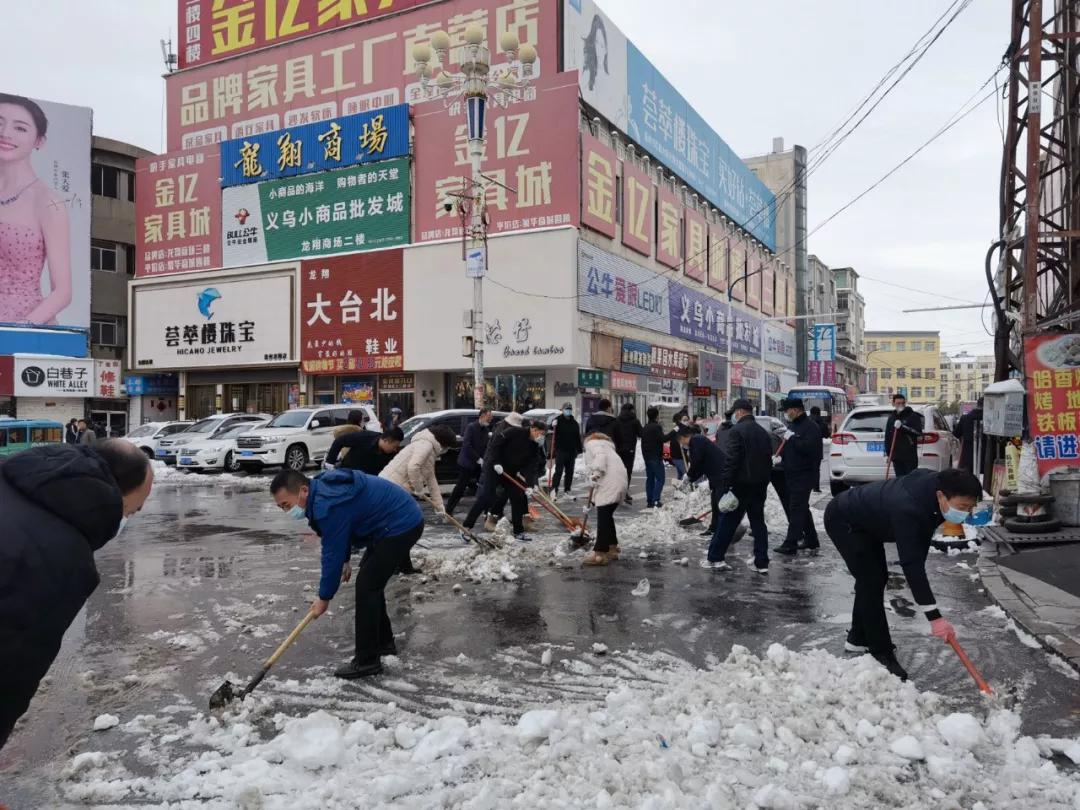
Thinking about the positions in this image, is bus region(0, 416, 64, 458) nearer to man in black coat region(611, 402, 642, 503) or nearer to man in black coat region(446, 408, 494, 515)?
man in black coat region(446, 408, 494, 515)

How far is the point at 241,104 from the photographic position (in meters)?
37.1

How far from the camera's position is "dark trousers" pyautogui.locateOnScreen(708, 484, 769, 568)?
816 centimetres

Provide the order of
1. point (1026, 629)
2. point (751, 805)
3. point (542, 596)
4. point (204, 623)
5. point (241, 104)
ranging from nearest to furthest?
1. point (751, 805)
2. point (1026, 629)
3. point (204, 623)
4. point (542, 596)
5. point (241, 104)

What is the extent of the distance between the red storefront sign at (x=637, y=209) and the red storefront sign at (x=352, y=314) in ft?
30.3

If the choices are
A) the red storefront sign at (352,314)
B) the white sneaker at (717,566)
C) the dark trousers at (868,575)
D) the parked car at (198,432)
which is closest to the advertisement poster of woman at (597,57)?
the red storefront sign at (352,314)

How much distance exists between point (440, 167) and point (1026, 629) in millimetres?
28465

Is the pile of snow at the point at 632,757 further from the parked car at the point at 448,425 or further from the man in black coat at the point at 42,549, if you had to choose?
the parked car at the point at 448,425

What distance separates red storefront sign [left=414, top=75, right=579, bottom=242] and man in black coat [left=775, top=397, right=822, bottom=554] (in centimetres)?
2051

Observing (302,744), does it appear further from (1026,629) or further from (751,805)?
(1026,629)

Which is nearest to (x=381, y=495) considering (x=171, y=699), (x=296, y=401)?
(x=171, y=699)

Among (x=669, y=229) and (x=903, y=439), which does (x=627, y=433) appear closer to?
(x=903, y=439)

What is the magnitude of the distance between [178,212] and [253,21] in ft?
31.1

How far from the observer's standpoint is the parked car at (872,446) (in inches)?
526

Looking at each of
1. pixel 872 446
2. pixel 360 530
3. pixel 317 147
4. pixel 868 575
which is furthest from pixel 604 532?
pixel 317 147
